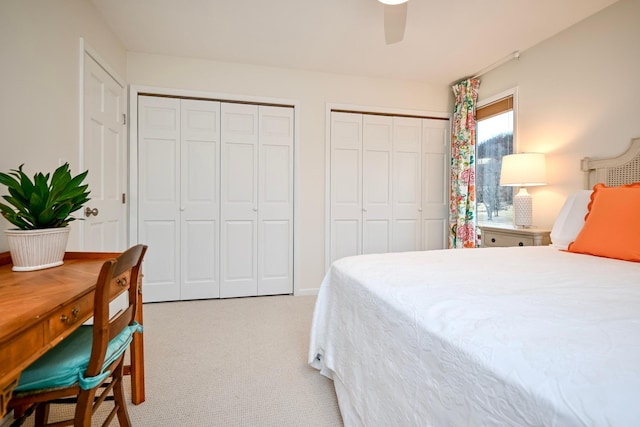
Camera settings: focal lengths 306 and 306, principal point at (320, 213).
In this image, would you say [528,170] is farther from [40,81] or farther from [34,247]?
[40,81]

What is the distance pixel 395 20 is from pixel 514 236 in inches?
75.8

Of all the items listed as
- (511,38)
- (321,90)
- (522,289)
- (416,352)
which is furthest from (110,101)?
(511,38)

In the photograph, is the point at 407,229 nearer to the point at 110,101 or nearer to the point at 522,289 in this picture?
the point at 522,289

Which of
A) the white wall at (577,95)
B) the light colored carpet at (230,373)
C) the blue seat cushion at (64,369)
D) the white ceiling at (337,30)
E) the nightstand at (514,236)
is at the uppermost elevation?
the white ceiling at (337,30)

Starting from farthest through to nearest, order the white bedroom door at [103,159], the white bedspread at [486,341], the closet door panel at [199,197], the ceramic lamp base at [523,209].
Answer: the closet door panel at [199,197]
the ceramic lamp base at [523,209]
the white bedroom door at [103,159]
the white bedspread at [486,341]

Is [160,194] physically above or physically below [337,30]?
below

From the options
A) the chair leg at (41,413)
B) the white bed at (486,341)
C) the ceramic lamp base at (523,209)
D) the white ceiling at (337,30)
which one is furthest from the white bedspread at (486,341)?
the white ceiling at (337,30)

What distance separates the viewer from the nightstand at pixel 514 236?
2.41 metres

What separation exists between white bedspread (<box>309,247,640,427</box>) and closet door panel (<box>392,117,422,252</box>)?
6.70 feet

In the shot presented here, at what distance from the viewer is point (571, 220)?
6.53 ft

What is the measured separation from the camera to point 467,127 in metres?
3.49

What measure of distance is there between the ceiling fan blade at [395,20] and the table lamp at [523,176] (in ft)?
4.84

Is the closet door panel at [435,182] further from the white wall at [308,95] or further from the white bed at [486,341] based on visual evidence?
the white bed at [486,341]

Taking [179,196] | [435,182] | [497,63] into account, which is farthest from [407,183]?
[179,196]
